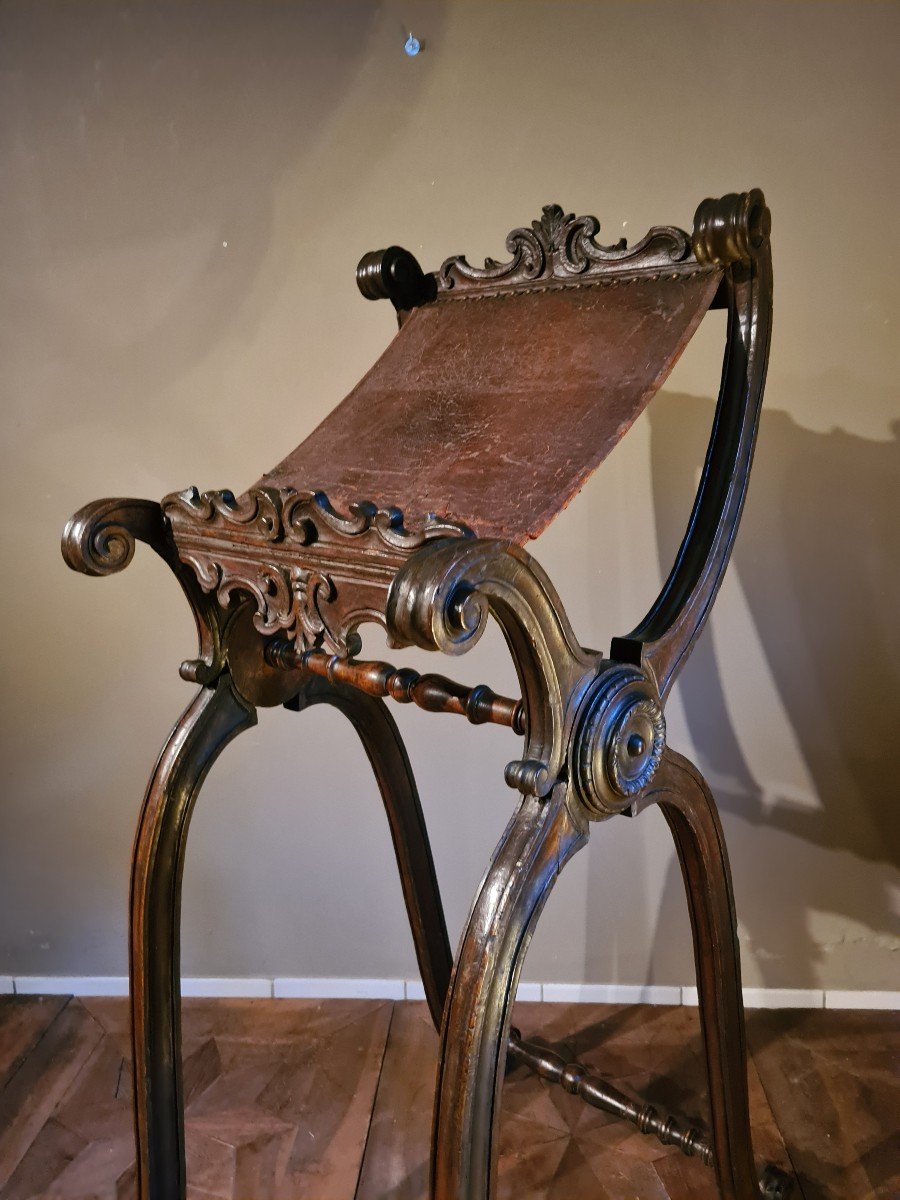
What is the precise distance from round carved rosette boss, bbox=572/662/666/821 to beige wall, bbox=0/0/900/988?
86cm

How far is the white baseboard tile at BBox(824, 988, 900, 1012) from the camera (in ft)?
6.70

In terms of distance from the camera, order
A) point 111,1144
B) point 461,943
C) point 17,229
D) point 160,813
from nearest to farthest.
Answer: point 461,943 → point 160,813 → point 111,1144 → point 17,229

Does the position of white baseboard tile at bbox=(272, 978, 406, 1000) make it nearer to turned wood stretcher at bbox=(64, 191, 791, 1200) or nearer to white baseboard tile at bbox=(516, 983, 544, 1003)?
white baseboard tile at bbox=(516, 983, 544, 1003)

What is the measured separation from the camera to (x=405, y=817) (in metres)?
1.59

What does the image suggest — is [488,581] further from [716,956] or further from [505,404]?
[716,956]

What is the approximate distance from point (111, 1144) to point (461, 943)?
117cm

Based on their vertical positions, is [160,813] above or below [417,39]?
below

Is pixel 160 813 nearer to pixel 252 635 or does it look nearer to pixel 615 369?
pixel 252 635

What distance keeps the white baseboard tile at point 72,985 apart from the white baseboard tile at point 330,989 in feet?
1.20

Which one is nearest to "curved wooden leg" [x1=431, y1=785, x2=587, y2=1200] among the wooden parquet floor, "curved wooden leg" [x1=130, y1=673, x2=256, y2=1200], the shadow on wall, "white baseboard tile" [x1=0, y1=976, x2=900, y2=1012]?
"curved wooden leg" [x1=130, y1=673, x2=256, y2=1200]

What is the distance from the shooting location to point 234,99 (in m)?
1.79

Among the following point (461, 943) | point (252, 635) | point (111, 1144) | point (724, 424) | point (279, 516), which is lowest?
point (111, 1144)

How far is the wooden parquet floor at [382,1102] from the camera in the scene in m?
1.62

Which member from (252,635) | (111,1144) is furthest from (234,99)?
(111,1144)
